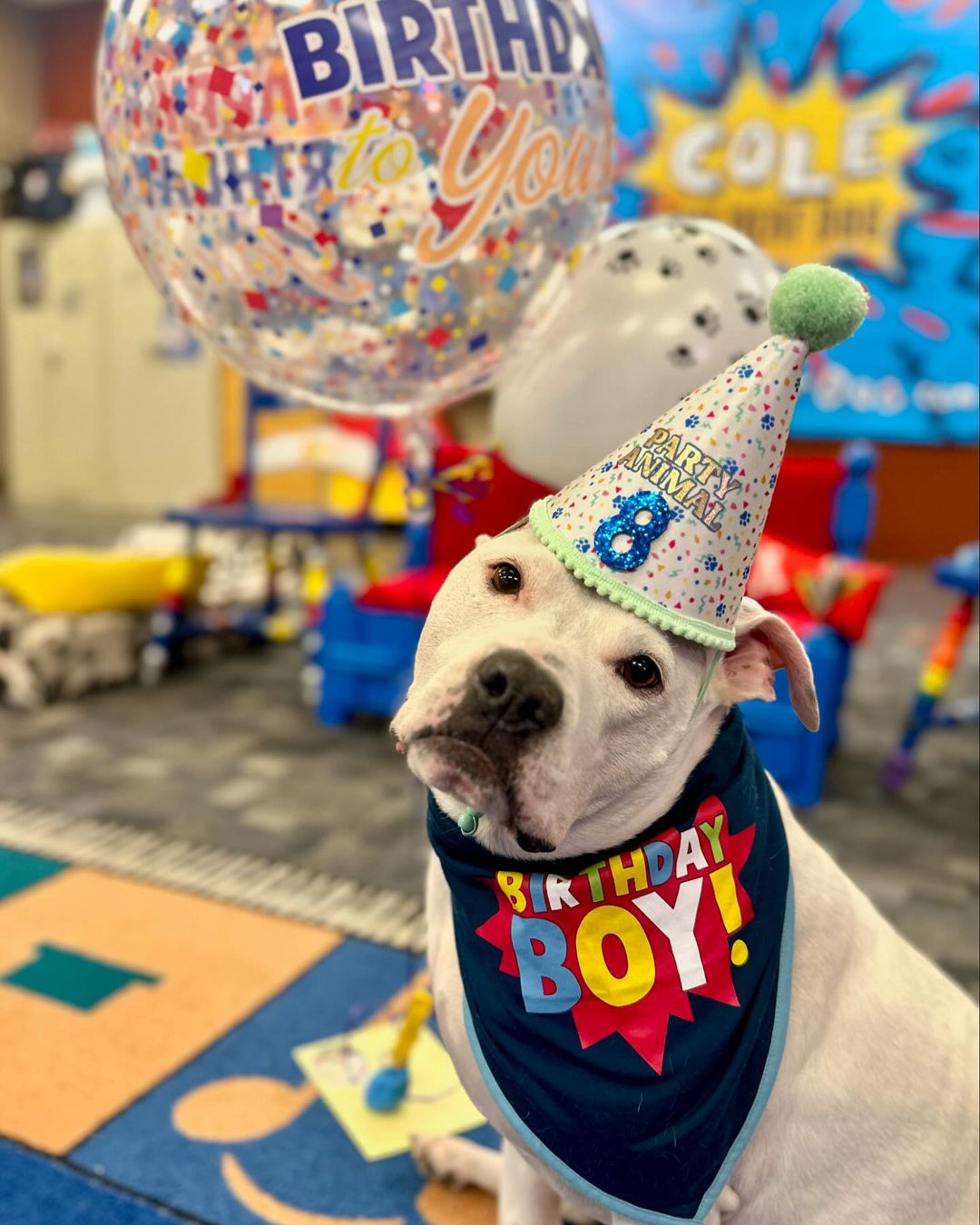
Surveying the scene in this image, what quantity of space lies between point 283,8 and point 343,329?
28cm

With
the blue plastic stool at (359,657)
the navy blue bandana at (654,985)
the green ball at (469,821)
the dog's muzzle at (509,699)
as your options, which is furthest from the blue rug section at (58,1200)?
the blue plastic stool at (359,657)

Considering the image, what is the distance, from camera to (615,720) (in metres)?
0.71

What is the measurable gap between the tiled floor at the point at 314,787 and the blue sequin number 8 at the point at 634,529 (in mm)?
769

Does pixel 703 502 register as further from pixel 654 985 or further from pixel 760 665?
pixel 654 985

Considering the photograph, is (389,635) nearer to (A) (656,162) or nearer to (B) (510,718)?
(B) (510,718)

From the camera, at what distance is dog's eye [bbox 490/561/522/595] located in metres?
0.75

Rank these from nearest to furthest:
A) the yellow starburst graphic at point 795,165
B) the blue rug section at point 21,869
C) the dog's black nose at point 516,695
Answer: the dog's black nose at point 516,695 < the blue rug section at point 21,869 < the yellow starburst graphic at point 795,165

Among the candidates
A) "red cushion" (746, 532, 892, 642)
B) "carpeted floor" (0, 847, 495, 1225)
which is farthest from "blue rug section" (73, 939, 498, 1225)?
"red cushion" (746, 532, 892, 642)

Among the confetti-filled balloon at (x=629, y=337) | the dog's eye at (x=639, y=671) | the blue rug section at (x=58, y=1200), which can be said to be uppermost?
the confetti-filled balloon at (x=629, y=337)

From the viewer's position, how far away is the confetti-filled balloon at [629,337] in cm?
109

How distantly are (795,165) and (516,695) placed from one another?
460 centimetres

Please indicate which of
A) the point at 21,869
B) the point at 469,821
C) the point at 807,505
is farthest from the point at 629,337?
the point at 807,505

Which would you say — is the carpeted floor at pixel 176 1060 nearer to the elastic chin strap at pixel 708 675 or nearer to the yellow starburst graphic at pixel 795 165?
the elastic chin strap at pixel 708 675

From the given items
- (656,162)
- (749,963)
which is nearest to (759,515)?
(749,963)
